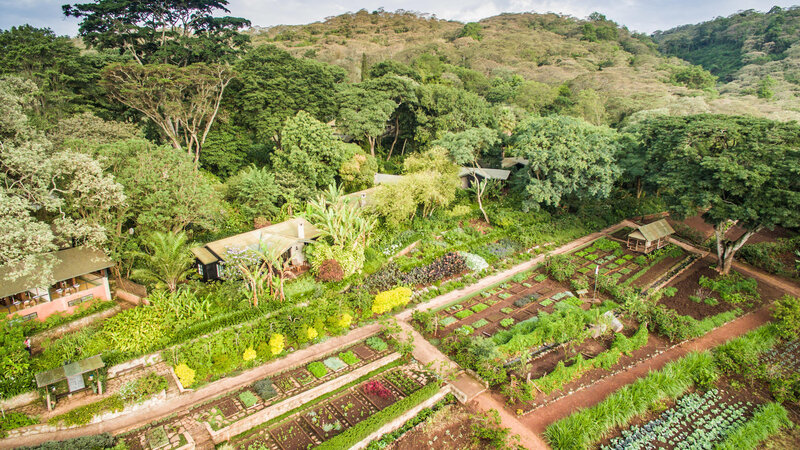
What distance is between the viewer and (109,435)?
1098 centimetres

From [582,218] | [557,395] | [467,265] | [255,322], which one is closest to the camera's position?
[557,395]

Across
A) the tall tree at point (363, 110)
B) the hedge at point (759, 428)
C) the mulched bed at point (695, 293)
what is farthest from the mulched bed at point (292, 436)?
the tall tree at point (363, 110)

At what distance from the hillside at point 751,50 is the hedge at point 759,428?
41376mm

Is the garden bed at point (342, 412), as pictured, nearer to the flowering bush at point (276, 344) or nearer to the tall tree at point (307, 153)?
the flowering bush at point (276, 344)

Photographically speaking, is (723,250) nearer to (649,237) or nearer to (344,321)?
(649,237)

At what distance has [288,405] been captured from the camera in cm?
1244

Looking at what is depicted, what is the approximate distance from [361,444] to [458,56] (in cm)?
6935

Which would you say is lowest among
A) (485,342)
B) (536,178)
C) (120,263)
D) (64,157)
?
(485,342)

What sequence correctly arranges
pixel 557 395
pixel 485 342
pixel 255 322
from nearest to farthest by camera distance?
pixel 557 395 < pixel 485 342 < pixel 255 322

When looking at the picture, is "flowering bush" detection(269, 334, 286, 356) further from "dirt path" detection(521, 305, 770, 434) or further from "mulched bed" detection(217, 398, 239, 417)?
"dirt path" detection(521, 305, 770, 434)

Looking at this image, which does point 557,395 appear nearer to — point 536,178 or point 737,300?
point 737,300

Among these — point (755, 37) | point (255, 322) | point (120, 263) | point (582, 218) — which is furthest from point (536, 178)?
point (755, 37)

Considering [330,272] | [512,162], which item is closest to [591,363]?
[330,272]

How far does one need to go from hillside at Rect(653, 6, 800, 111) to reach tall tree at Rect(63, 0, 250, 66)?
172 ft
